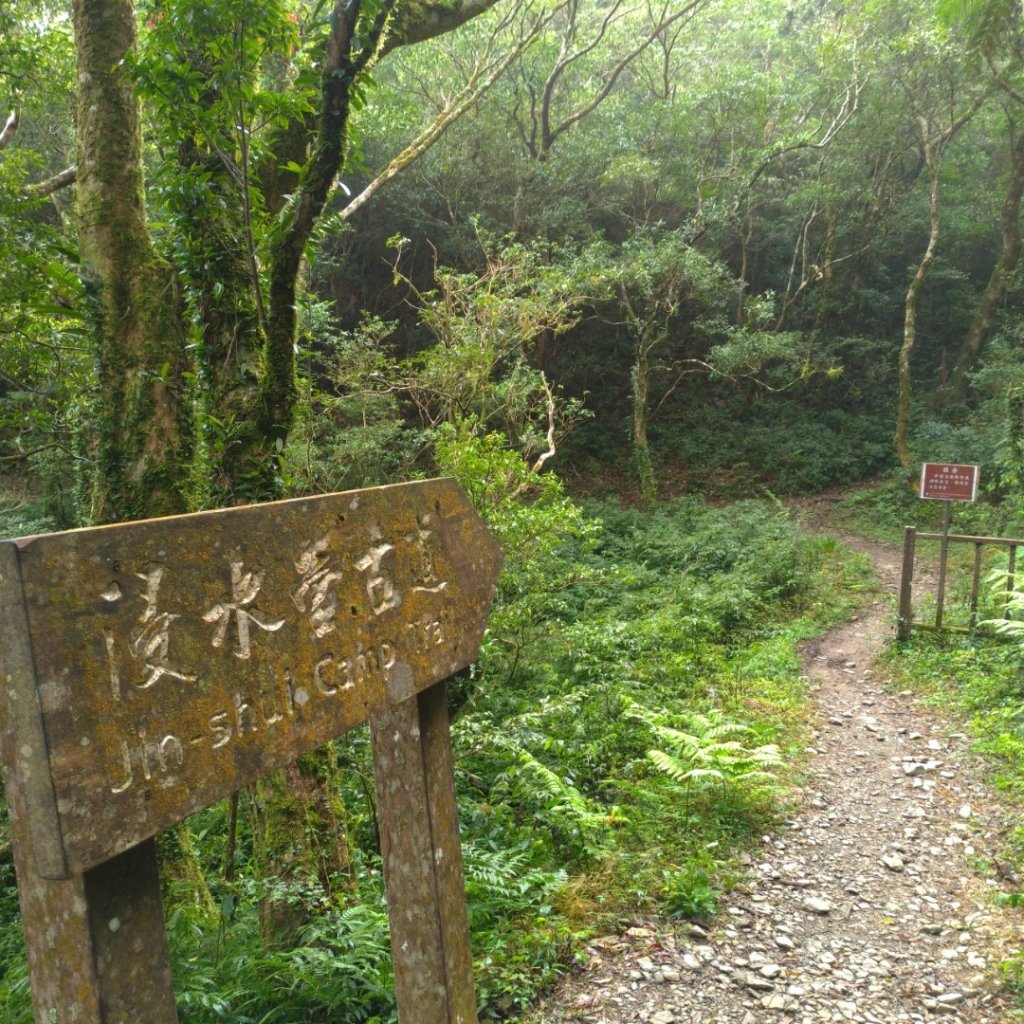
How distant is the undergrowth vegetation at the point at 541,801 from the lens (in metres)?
2.85

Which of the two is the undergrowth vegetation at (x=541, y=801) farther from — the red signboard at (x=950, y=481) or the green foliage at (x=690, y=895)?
the red signboard at (x=950, y=481)

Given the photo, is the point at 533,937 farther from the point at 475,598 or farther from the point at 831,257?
the point at 831,257

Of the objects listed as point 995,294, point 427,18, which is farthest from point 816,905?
point 995,294

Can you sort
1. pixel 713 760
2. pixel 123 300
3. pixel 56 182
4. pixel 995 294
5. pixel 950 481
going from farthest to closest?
pixel 995 294, pixel 950 481, pixel 56 182, pixel 713 760, pixel 123 300

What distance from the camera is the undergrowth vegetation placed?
112 inches

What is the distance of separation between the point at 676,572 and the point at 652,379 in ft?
33.4

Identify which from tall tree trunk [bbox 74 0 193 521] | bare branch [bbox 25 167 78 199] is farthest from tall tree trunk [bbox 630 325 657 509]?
tall tree trunk [bbox 74 0 193 521]

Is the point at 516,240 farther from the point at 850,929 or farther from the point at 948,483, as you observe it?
the point at 850,929

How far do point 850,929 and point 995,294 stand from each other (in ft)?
60.7

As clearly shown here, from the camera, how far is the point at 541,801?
4.54 meters

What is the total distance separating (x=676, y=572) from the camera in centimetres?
1149

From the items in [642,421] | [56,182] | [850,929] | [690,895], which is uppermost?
[56,182]

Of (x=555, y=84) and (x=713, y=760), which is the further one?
(x=555, y=84)

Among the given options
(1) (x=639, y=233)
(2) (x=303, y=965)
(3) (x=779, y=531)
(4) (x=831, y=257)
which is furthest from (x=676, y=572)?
(4) (x=831, y=257)
